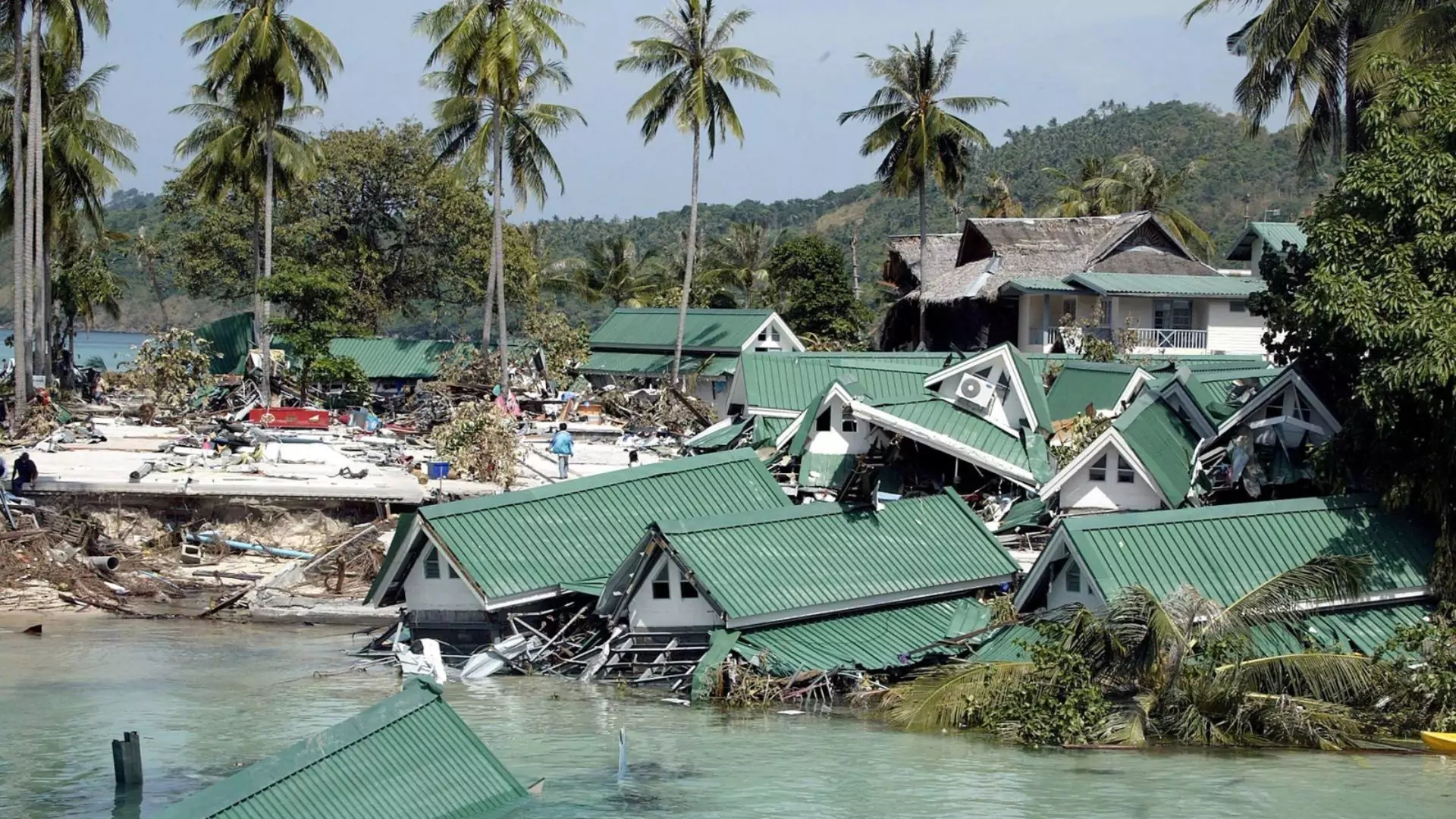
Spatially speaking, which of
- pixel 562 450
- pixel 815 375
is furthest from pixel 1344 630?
pixel 562 450

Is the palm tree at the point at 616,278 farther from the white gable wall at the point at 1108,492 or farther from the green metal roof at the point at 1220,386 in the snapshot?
the white gable wall at the point at 1108,492

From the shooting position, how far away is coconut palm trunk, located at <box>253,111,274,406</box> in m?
53.1

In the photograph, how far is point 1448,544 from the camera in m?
24.9

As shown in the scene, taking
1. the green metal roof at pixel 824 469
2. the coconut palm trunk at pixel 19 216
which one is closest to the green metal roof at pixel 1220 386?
the green metal roof at pixel 824 469

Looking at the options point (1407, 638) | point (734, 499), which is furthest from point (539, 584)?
point (1407, 638)

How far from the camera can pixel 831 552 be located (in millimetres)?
26281

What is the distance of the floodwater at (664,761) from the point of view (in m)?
19.4

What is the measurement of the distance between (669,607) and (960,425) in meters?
10.1

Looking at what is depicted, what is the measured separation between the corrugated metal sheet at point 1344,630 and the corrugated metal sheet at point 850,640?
459cm

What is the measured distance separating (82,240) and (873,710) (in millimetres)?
61899

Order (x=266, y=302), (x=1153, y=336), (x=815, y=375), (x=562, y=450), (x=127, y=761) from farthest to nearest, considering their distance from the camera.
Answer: (x=266, y=302) < (x=1153, y=336) < (x=815, y=375) < (x=562, y=450) < (x=127, y=761)

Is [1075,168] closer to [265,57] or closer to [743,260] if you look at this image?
[743,260]

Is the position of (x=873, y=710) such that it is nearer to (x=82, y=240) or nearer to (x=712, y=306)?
(x=712, y=306)

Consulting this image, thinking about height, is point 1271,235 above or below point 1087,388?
above
